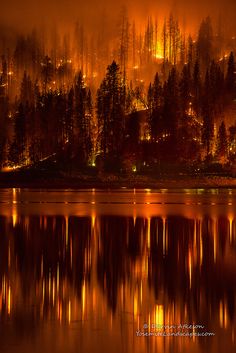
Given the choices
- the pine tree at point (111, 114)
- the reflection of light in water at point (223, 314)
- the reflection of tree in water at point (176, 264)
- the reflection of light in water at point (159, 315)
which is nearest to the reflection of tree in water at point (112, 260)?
the reflection of tree in water at point (176, 264)

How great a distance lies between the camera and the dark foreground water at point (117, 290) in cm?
1091

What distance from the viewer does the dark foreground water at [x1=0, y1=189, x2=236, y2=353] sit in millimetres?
10914

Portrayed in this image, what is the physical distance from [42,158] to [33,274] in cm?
10073

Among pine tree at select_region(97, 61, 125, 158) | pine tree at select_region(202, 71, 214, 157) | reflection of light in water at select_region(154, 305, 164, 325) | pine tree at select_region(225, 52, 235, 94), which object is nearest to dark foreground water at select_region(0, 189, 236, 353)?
reflection of light in water at select_region(154, 305, 164, 325)

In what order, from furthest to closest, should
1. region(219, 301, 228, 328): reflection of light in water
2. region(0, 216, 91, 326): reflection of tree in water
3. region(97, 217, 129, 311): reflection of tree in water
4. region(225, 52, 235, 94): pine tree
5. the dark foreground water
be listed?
region(225, 52, 235, 94): pine tree, region(97, 217, 129, 311): reflection of tree in water, region(0, 216, 91, 326): reflection of tree in water, region(219, 301, 228, 328): reflection of light in water, the dark foreground water

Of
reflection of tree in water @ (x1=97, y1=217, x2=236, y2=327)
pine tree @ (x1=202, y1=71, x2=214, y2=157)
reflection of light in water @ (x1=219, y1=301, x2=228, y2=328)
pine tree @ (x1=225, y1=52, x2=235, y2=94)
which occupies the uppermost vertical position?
pine tree @ (x1=225, y1=52, x2=235, y2=94)

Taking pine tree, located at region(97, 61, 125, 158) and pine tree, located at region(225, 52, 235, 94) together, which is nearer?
pine tree, located at region(97, 61, 125, 158)

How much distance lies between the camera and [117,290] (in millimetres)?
14758

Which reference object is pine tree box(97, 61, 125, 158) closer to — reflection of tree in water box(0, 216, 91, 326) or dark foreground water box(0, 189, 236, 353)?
reflection of tree in water box(0, 216, 91, 326)

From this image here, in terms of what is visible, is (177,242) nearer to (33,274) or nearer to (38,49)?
(33,274)

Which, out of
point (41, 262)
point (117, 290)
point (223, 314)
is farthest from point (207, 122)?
point (223, 314)

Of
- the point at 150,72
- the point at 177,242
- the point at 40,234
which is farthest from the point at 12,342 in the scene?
the point at 150,72

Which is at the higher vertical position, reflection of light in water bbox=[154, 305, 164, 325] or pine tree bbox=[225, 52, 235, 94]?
pine tree bbox=[225, 52, 235, 94]

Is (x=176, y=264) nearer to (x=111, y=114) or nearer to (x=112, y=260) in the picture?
(x=112, y=260)
